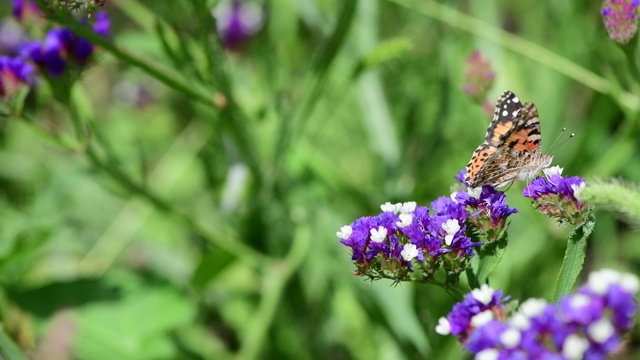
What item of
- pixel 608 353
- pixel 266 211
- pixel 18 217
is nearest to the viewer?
pixel 608 353

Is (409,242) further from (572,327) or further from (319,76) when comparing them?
(319,76)

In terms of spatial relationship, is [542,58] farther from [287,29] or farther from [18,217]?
[18,217]

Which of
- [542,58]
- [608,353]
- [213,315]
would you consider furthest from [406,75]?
[608,353]

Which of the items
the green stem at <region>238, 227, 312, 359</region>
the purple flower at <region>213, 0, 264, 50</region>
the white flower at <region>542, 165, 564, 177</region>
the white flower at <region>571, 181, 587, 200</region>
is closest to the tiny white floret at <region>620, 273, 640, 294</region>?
the white flower at <region>571, 181, 587, 200</region>

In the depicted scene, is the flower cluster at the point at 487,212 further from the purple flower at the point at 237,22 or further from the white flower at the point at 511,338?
the purple flower at the point at 237,22

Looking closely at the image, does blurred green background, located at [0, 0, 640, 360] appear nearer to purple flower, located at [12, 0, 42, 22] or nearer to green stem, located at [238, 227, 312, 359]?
green stem, located at [238, 227, 312, 359]

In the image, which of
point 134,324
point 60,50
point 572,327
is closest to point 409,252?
point 572,327

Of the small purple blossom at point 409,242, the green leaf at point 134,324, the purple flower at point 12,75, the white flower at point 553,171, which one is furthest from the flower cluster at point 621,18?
the green leaf at point 134,324
